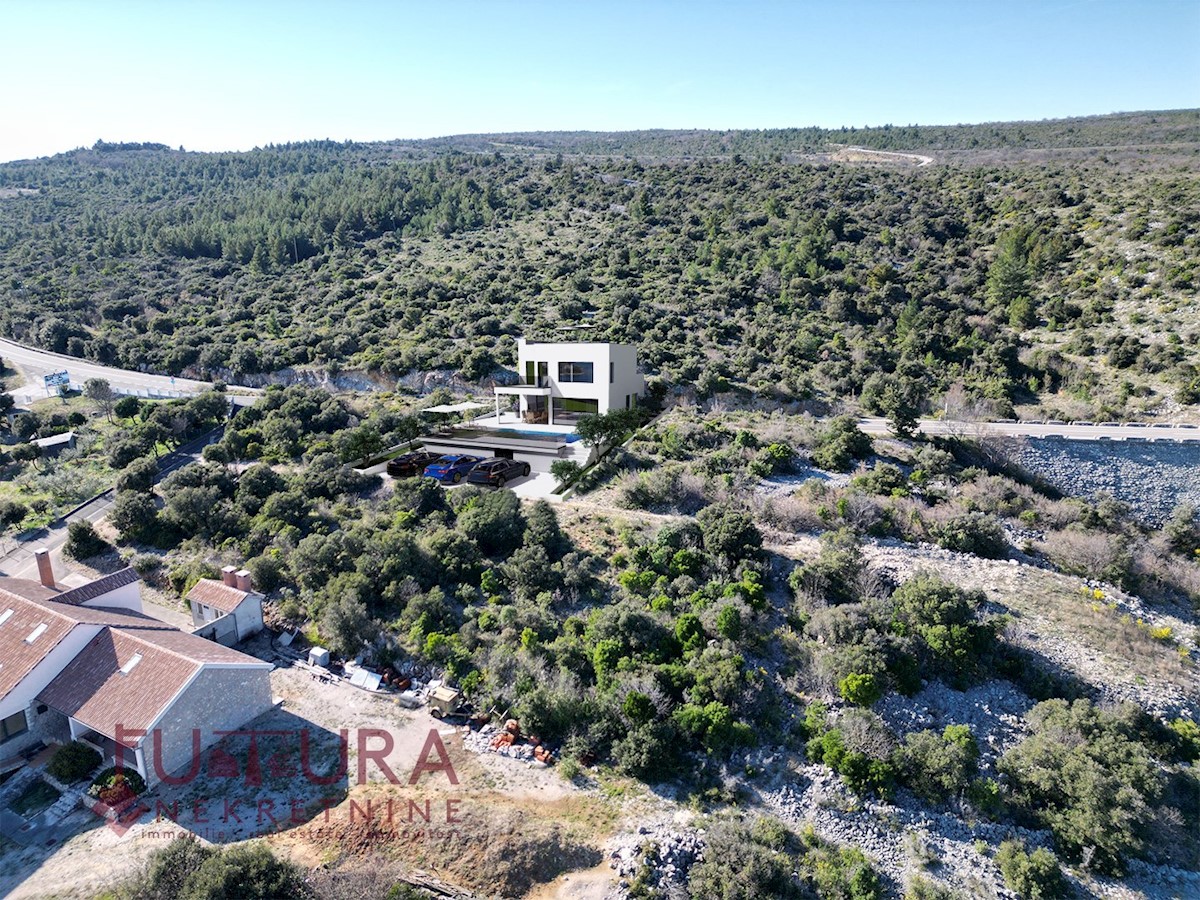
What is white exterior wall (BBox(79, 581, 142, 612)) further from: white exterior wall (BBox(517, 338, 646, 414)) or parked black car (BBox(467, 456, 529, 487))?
white exterior wall (BBox(517, 338, 646, 414))

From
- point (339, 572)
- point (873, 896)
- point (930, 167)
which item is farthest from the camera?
point (930, 167)

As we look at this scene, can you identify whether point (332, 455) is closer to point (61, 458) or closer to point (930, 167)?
point (61, 458)

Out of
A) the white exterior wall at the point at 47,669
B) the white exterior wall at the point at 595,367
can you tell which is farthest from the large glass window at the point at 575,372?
the white exterior wall at the point at 47,669

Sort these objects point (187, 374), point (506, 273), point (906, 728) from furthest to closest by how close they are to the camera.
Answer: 1. point (506, 273)
2. point (187, 374)
3. point (906, 728)

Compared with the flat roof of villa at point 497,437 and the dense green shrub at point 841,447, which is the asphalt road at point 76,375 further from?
the dense green shrub at point 841,447

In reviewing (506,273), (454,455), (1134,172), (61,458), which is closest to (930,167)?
(1134,172)

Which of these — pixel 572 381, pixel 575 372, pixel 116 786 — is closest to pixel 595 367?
pixel 575 372
